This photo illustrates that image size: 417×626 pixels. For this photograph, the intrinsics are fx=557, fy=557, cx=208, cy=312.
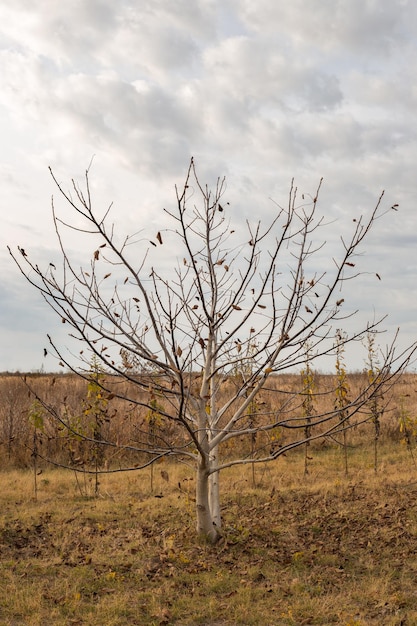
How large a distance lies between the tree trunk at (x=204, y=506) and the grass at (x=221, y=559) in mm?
192

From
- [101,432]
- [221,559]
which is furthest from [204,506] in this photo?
[101,432]

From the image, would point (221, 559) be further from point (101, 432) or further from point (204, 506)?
point (101, 432)

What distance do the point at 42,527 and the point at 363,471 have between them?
27.8 ft

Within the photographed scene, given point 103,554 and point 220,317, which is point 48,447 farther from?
point 220,317

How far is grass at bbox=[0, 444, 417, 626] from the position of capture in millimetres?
6090

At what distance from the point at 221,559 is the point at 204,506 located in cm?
75

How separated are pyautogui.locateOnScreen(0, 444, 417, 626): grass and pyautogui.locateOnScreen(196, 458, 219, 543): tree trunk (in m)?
0.19

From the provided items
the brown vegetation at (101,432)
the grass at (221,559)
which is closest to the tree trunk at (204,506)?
the grass at (221,559)

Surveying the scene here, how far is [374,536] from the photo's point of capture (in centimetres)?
866

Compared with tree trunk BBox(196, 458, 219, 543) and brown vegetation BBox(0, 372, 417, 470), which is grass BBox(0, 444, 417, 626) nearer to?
tree trunk BBox(196, 458, 219, 543)

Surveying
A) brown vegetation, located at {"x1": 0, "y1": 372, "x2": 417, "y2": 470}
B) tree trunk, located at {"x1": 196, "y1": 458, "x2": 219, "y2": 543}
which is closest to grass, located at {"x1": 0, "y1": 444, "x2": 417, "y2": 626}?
tree trunk, located at {"x1": 196, "y1": 458, "x2": 219, "y2": 543}

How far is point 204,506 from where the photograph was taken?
26.3ft

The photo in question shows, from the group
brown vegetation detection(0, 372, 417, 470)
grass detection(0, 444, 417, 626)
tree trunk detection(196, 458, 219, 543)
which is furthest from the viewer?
brown vegetation detection(0, 372, 417, 470)

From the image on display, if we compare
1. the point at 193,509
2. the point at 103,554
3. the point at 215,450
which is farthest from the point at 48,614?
the point at 193,509
